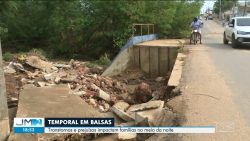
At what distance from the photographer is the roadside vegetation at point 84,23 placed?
28703 millimetres

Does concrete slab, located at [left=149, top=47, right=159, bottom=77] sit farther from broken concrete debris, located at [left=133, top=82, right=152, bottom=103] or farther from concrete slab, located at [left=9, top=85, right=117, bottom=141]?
concrete slab, located at [left=9, top=85, right=117, bottom=141]

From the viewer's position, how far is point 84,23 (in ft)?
101

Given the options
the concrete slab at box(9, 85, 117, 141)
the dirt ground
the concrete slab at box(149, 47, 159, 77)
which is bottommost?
the concrete slab at box(149, 47, 159, 77)

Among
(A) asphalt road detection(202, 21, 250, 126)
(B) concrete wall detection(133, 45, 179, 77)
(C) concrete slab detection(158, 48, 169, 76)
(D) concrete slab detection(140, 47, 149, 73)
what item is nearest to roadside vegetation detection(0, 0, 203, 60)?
(B) concrete wall detection(133, 45, 179, 77)

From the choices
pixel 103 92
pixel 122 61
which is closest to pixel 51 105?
pixel 103 92

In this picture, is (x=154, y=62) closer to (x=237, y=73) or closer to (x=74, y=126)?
(x=237, y=73)

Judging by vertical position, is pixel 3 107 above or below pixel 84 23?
above

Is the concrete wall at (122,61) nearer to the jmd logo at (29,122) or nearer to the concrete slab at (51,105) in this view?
the concrete slab at (51,105)

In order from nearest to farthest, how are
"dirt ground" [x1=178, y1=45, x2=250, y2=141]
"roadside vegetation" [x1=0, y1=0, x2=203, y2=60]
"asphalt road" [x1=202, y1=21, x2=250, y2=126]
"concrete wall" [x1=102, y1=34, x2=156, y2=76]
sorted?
"dirt ground" [x1=178, y1=45, x2=250, y2=141] → "asphalt road" [x1=202, y1=21, x2=250, y2=126] → "concrete wall" [x1=102, y1=34, x2=156, y2=76] → "roadside vegetation" [x1=0, y1=0, x2=203, y2=60]

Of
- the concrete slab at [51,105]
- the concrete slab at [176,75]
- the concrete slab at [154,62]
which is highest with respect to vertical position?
the concrete slab at [176,75]

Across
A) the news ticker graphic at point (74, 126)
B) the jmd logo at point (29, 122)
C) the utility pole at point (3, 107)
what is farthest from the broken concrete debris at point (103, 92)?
the jmd logo at point (29, 122)

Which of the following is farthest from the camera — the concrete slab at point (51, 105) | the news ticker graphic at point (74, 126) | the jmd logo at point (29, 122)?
the concrete slab at point (51, 105)

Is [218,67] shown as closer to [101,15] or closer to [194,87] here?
[194,87]

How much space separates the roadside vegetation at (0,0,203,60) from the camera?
94.2 ft
